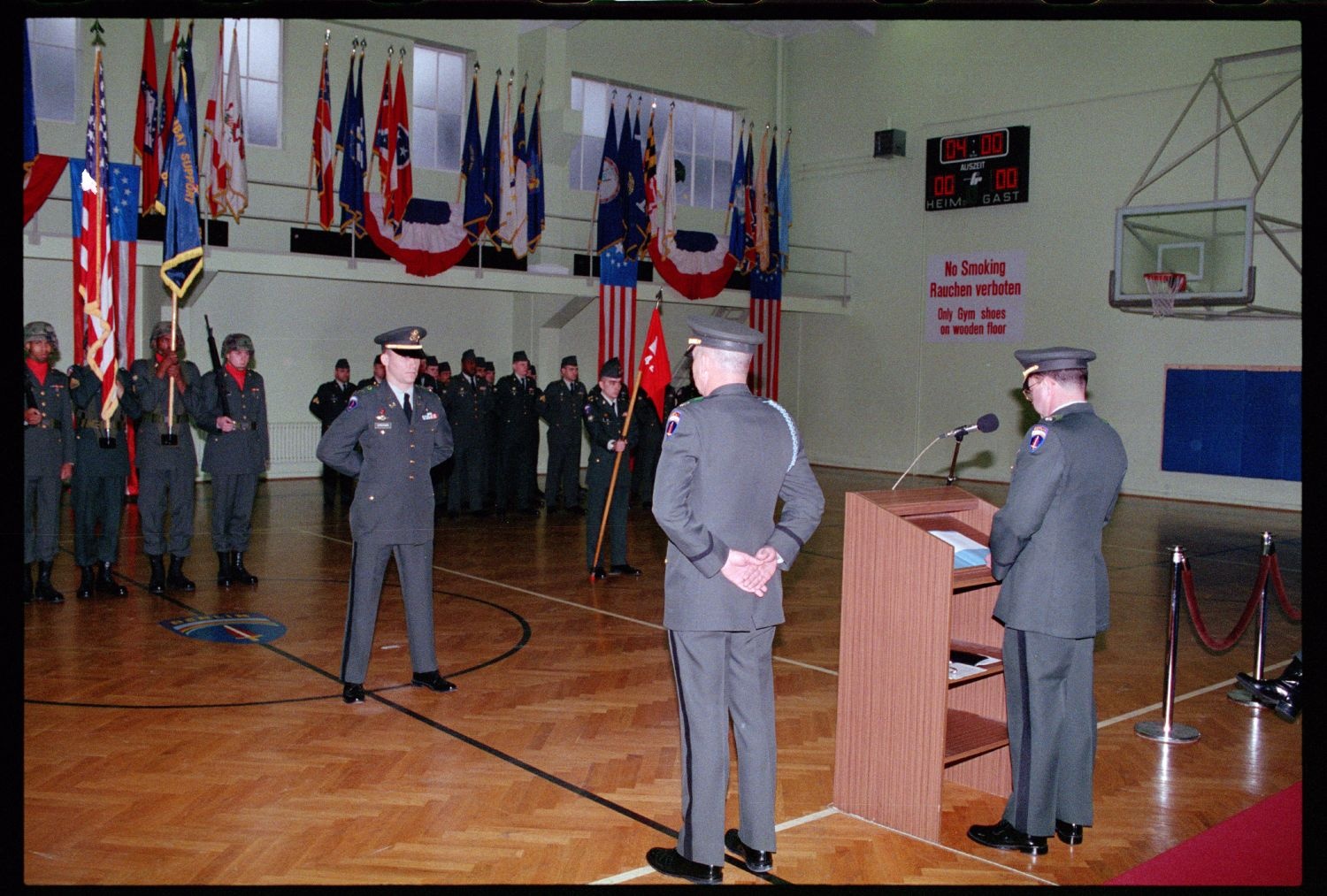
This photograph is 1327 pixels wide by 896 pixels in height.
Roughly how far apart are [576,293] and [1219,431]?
9050mm

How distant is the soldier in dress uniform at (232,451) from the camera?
766 centimetres

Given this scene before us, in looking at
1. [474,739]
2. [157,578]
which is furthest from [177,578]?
[474,739]

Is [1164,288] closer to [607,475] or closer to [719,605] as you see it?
[607,475]

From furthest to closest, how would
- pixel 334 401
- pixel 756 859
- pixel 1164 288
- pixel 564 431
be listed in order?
1. pixel 334 401
2. pixel 564 431
3. pixel 1164 288
4. pixel 756 859

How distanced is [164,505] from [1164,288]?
1008 cm

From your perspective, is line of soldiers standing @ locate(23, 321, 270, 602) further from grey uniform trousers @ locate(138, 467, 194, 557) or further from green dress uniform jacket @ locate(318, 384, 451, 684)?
green dress uniform jacket @ locate(318, 384, 451, 684)

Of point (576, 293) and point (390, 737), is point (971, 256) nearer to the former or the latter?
point (576, 293)

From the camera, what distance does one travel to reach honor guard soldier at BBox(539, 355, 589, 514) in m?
12.1

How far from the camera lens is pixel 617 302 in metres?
15.1

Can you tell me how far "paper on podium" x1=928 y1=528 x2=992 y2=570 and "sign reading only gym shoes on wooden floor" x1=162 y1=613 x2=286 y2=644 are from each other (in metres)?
4.07

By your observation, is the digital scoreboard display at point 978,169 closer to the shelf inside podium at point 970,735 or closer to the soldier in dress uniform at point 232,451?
the soldier in dress uniform at point 232,451

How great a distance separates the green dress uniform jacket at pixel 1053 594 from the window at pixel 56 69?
529 inches

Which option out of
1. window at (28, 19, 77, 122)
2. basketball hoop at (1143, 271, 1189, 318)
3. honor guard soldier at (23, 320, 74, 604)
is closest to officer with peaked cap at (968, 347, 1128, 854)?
honor guard soldier at (23, 320, 74, 604)

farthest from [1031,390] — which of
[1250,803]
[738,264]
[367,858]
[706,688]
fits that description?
[738,264]
